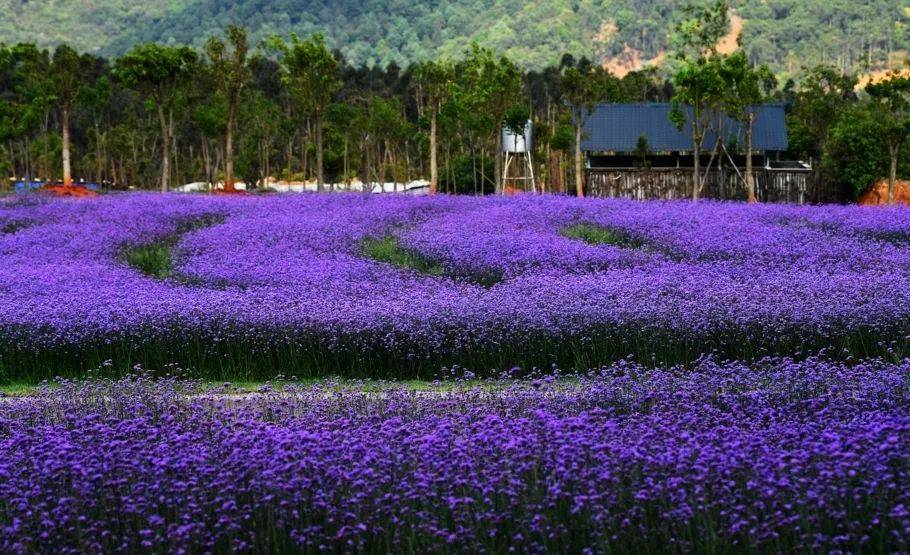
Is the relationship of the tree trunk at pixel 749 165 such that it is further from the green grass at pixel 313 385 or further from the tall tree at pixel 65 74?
the green grass at pixel 313 385

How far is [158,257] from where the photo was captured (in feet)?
78.6

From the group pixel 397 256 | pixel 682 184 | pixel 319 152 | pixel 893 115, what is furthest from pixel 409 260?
pixel 893 115

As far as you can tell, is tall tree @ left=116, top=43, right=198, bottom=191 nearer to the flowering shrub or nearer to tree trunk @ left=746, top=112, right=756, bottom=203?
tree trunk @ left=746, top=112, right=756, bottom=203

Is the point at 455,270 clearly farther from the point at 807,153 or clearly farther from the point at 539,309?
the point at 807,153

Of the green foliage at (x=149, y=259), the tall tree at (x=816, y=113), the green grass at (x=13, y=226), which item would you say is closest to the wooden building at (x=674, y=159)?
the tall tree at (x=816, y=113)

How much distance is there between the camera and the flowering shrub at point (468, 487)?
6258 millimetres

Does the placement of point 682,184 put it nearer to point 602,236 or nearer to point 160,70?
point 160,70

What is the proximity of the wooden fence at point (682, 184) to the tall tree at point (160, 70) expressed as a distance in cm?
2018

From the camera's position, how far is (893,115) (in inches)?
1829

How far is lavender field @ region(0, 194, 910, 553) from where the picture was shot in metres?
6.52

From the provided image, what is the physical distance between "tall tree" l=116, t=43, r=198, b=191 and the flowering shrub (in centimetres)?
4186

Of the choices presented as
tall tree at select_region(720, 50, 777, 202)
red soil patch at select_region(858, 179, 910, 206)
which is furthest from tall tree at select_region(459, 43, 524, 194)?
red soil patch at select_region(858, 179, 910, 206)

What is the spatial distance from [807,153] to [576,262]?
176ft

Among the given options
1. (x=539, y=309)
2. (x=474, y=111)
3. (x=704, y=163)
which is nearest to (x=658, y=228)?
(x=539, y=309)
